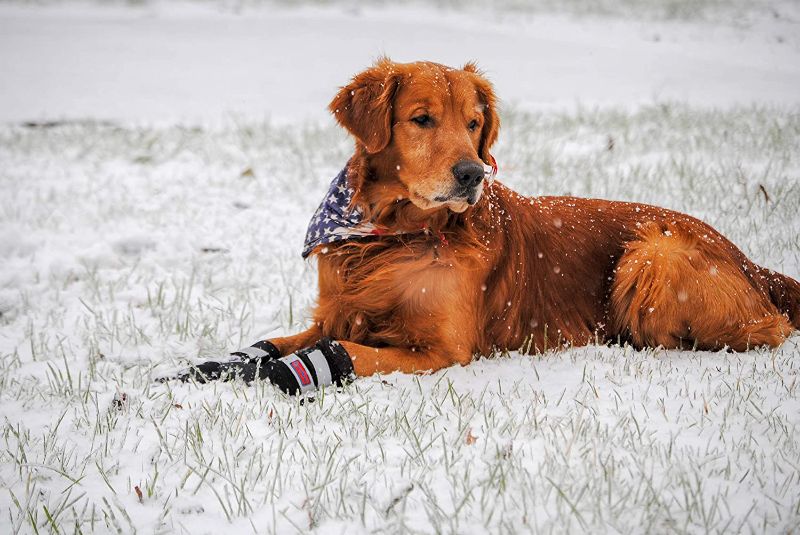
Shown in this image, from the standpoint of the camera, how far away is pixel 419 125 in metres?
2.99

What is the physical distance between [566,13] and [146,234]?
14667 mm

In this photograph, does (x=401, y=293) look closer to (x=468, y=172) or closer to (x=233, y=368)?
(x=468, y=172)

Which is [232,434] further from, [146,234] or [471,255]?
[146,234]

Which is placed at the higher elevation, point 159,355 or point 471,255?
point 471,255

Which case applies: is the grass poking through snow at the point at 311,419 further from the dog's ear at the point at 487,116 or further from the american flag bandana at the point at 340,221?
the dog's ear at the point at 487,116

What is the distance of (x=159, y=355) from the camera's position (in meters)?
3.26

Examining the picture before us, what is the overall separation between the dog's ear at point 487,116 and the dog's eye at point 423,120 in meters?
0.43

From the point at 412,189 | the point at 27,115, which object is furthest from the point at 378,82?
the point at 27,115

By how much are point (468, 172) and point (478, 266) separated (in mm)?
559

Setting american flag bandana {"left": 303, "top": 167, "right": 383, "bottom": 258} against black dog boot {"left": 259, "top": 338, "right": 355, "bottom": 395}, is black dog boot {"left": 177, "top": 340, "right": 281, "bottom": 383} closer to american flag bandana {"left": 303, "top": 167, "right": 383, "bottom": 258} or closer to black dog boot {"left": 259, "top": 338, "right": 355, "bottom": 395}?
black dog boot {"left": 259, "top": 338, "right": 355, "bottom": 395}

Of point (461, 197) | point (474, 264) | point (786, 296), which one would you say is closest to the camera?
point (461, 197)

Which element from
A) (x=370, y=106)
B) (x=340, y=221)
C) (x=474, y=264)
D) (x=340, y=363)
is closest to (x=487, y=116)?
(x=370, y=106)

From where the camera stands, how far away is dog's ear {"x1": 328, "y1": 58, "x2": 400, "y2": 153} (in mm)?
2986

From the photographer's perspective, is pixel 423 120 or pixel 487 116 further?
pixel 487 116
